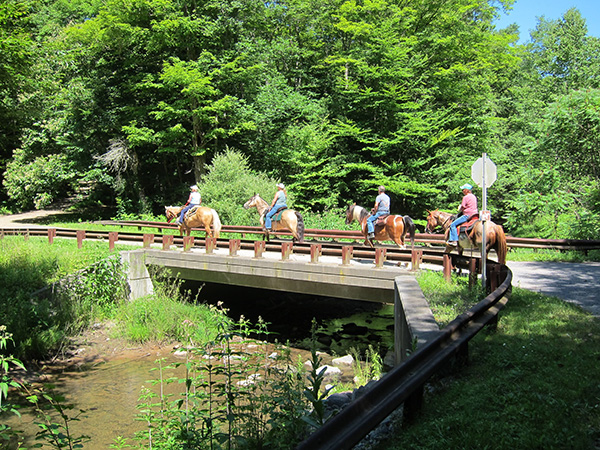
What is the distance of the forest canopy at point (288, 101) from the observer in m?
30.0

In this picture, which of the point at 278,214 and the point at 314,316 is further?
the point at 314,316

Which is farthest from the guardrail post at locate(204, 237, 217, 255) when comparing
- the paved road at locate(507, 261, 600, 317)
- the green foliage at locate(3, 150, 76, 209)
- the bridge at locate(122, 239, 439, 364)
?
the green foliage at locate(3, 150, 76, 209)

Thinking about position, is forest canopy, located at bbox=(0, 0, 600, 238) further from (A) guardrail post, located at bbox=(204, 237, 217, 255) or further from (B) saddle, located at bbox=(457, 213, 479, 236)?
(B) saddle, located at bbox=(457, 213, 479, 236)

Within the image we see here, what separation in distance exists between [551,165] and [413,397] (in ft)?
69.7

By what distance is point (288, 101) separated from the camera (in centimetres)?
3322

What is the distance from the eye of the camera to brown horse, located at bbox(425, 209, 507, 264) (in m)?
11.4

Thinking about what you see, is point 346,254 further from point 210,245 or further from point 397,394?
point 397,394

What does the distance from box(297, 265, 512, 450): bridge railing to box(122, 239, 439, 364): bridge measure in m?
3.15

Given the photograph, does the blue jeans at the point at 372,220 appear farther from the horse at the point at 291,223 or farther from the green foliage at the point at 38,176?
the green foliage at the point at 38,176

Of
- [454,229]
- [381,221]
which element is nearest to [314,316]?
[381,221]

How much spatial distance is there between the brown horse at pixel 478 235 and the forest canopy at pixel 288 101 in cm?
1378

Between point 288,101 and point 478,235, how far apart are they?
23521mm

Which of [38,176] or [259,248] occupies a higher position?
[38,176]

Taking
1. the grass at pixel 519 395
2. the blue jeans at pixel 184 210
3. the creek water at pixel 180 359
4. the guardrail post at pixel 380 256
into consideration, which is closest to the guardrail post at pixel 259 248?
the creek water at pixel 180 359
